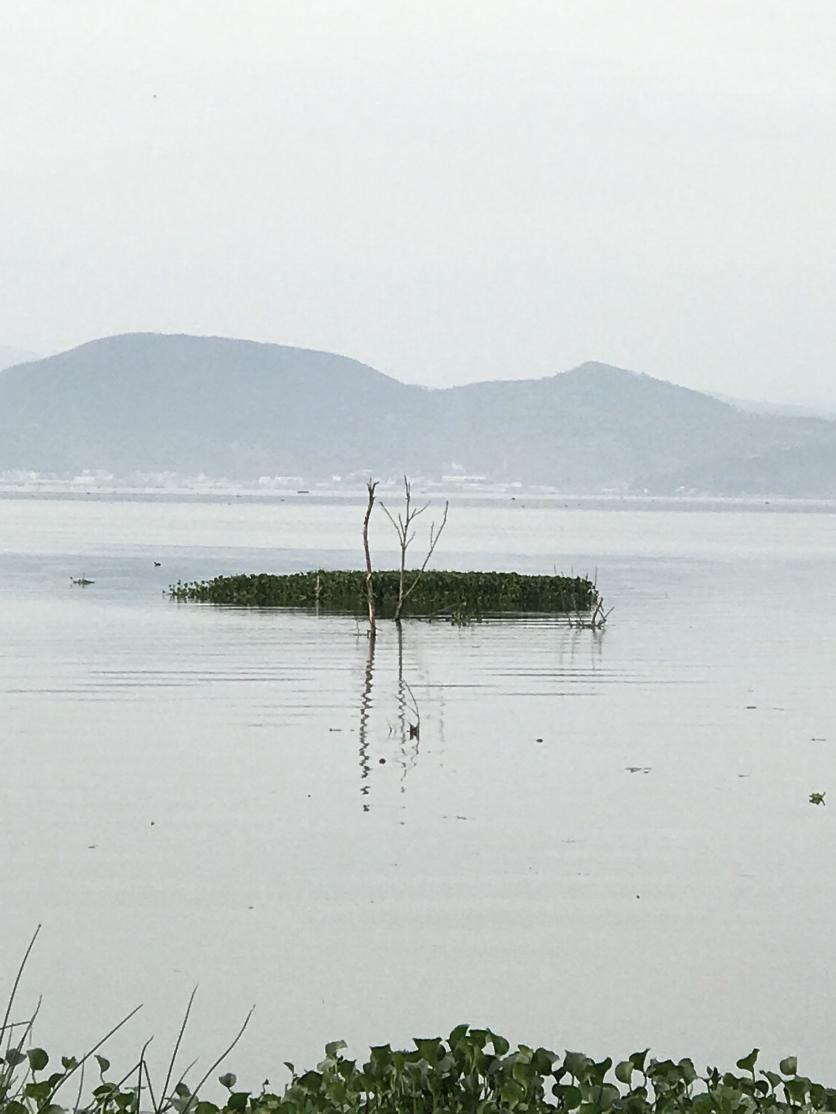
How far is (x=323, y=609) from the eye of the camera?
45.8 m

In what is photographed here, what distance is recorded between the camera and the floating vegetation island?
148 feet

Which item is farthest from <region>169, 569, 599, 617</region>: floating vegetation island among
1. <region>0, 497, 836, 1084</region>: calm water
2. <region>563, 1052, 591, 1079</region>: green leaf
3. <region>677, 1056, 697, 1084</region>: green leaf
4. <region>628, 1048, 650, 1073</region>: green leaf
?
<region>563, 1052, 591, 1079</region>: green leaf

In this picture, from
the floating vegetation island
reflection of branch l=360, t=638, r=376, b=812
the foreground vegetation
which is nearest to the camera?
the foreground vegetation

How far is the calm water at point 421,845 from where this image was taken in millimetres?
11016

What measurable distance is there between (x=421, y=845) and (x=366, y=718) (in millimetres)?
8619

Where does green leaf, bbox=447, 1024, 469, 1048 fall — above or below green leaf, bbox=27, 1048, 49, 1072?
above

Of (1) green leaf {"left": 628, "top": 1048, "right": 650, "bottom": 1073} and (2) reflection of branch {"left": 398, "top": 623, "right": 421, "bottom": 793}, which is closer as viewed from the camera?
(1) green leaf {"left": 628, "top": 1048, "right": 650, "bottom": 1073}

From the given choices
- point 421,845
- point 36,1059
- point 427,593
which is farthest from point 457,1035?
point 427,593

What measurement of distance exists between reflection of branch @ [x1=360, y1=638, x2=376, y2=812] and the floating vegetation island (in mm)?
9351

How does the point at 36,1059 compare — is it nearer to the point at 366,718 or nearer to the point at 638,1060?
the point at 638,1060

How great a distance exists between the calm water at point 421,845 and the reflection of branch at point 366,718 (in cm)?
9

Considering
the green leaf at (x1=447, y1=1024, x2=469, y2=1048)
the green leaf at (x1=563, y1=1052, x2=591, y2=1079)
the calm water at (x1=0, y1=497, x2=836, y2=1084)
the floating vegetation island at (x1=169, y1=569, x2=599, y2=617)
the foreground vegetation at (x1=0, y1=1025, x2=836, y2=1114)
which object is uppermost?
the floating vegetation island at (x1=169, y1=569, x2=599, y2=617)

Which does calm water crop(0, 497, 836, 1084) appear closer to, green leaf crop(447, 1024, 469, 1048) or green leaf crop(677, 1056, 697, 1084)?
green leaf crop(447, 1024, 469, 1048)

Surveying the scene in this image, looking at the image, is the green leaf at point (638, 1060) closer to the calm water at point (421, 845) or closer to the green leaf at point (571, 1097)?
the green leaf at point (571, 1097)
